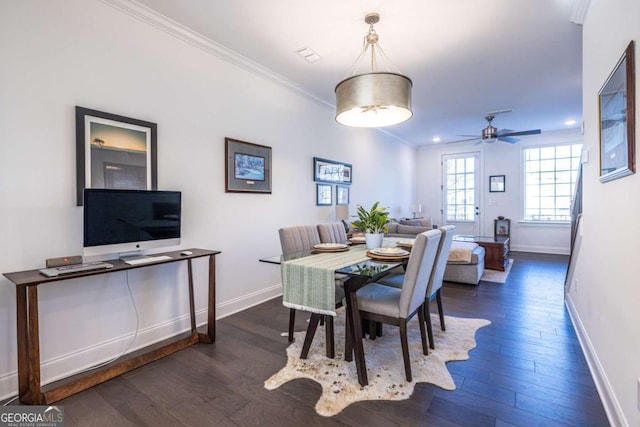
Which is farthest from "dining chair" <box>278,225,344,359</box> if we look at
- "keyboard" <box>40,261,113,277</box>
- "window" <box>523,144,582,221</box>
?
"window" <box>523,144,582,221</box>

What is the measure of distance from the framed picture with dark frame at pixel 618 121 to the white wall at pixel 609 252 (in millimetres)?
54

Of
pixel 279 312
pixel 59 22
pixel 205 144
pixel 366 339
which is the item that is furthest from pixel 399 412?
pixel 59 22

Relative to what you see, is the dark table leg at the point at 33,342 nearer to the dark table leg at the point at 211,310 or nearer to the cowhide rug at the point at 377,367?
the dark table leg at the point at 211,310

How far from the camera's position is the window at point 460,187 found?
7914 mm

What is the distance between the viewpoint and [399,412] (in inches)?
68.1

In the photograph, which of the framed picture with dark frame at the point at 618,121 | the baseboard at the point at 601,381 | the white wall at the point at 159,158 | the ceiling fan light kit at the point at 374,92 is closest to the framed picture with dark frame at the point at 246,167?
the white wall at the point at 159,158

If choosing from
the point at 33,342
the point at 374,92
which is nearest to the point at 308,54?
the point at 374,92

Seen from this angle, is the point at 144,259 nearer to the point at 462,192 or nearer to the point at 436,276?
the point at 436,276

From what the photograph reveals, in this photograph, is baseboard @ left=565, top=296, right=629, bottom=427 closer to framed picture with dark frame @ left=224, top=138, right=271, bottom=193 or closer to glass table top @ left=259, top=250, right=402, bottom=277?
glass table top @ left=259, top=250, right=402, bottom=277

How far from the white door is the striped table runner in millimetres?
6694

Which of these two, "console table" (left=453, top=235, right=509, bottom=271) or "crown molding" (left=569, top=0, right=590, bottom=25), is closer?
"crown molding" (left=569, top=0, right=590, bottom=25)

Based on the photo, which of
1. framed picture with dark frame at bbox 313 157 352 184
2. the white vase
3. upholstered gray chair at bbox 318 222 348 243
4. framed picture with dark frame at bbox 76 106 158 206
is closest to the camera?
framed picture with dark frame at bbox 76 106 158 206

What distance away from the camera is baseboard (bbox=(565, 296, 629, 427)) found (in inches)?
61.1

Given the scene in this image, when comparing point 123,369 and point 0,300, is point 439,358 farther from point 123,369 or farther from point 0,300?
point 0,300
